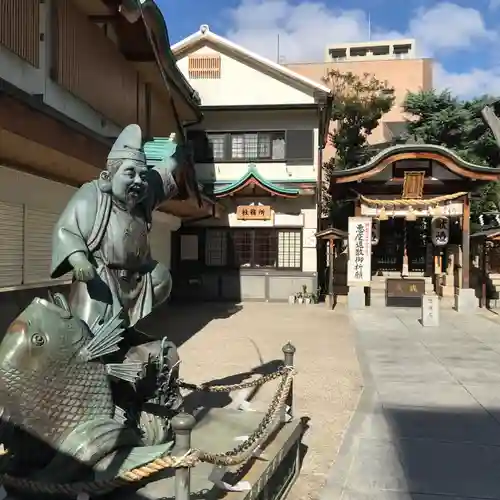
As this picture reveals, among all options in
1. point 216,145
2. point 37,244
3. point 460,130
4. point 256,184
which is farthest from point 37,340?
point 460,130

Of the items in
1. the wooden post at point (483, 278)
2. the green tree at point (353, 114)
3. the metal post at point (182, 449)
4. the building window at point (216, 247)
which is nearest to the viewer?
the metal post at point (182, 449)

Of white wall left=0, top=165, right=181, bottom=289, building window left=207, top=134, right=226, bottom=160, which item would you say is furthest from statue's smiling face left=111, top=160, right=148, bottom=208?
building window left=207, top=134, right=226, bottom=160

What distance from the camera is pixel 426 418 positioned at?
→ 6434 millimetres

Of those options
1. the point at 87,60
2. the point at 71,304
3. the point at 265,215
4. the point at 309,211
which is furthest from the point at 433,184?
the point at 71,304

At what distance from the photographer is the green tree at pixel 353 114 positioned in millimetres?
25516

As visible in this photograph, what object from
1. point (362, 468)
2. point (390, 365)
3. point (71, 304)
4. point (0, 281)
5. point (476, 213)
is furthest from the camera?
point (476, 213)

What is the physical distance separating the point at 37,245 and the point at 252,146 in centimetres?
1275

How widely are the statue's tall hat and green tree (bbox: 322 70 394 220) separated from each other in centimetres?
2162

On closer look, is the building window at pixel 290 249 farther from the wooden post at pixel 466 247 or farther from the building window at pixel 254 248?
the wooden post at pixel 466 247

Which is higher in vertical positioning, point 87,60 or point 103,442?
point 87,60

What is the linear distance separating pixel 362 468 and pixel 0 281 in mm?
5566

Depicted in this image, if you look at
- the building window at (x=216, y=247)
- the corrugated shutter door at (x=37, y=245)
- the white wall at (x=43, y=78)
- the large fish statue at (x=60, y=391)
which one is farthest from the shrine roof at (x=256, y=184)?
the large fish statue at (x=60, y=391)

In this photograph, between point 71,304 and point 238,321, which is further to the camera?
point 238,321

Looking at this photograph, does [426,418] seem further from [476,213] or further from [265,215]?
[476,213]
